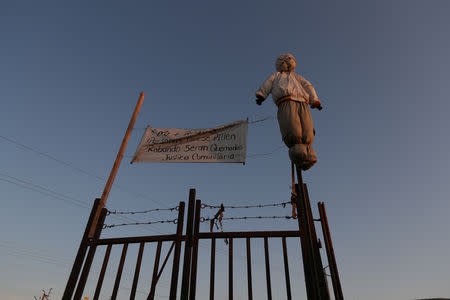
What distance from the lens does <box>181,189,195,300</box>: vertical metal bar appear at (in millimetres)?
4180

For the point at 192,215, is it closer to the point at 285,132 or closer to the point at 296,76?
the point at 285,132

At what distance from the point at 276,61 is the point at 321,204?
10.9 ft

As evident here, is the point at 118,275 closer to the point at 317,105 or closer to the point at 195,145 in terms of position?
the point at 195,145

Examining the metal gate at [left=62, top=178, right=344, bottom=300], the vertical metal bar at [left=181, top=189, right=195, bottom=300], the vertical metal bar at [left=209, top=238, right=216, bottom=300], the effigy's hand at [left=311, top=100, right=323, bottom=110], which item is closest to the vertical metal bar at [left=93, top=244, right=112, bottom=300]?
the metal gate at [left=62, top=178, right=344, bottom=300]

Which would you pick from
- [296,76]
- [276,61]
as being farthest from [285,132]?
[276,61]

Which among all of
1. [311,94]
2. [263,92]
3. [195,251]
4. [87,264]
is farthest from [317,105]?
[87,264]

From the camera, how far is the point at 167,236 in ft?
15.3

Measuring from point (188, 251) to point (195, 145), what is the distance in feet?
8.11

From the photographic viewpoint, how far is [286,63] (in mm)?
5824

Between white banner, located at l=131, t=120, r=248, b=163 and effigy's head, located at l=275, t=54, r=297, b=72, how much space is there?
4.71 ft

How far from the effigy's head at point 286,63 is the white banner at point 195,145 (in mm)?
1437

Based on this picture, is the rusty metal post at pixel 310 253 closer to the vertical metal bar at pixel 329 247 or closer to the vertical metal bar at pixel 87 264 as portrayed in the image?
the vertical metal bar at pixel 329 247

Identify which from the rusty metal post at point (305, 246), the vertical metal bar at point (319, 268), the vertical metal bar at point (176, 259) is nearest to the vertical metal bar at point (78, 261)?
the vertical metal bar at point (176, 259)

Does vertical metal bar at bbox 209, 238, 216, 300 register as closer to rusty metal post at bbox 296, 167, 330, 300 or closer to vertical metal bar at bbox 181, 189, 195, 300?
vertical metal bar at bbox 181, 189, 195, 300
